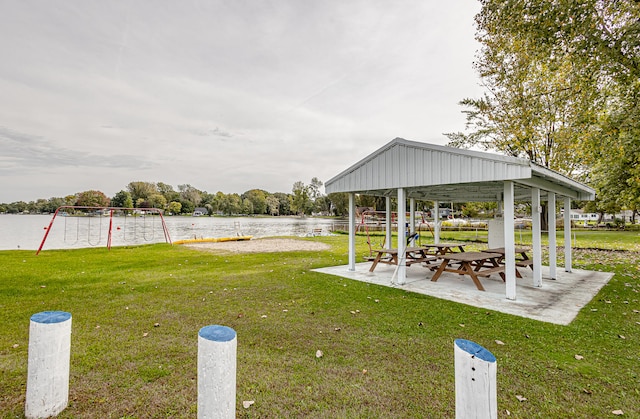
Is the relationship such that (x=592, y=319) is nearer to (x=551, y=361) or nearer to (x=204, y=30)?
(x=551, y=361)

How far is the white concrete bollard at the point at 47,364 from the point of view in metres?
2.00


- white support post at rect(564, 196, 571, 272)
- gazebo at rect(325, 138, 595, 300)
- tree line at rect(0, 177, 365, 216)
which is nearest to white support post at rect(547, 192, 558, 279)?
gazebo at rect(325, 138, 595, 300)

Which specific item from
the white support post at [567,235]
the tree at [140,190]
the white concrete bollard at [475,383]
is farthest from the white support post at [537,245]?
the tree at [140,190]

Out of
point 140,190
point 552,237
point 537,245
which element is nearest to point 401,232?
point 537,245

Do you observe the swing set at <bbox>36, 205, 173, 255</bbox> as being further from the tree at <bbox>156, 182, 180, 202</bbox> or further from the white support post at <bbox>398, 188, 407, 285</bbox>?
the tree at <bbox>156, 182, 180, 202</bbox>

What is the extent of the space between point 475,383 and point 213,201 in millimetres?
89734

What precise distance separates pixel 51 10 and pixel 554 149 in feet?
74.3

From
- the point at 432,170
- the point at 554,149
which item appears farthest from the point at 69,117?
the point at 554,149

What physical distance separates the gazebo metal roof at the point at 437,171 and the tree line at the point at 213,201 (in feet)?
165

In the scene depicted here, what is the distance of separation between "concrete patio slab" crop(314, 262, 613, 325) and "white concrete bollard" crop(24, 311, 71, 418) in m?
5.40

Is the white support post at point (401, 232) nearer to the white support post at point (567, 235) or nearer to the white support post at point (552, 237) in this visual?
the white support post at point (552, 237)

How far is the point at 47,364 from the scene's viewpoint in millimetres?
2029

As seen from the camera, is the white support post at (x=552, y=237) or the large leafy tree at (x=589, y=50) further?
the white support post at (x=552, y=237)

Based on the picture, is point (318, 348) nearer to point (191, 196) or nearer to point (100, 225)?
point (100, 225)
